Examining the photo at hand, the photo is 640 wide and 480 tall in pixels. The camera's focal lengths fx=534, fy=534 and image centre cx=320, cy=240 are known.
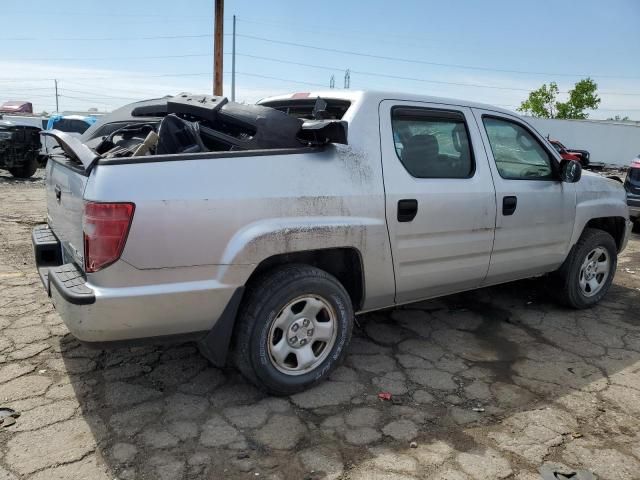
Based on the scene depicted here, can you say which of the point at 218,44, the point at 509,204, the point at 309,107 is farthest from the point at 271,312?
the point at 218,44

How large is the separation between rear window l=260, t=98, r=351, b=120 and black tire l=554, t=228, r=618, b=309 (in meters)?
2.56

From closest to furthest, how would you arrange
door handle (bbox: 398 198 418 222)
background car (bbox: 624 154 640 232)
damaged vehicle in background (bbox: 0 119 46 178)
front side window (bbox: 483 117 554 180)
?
1. door handle (bbox: 398 198 418 222)
2. front side window (bbox: 483 117 554 180)
3. background car (bbox: 624 154 640 232)
4. damaged vehicle in background (bbox: 0 119 46 178)

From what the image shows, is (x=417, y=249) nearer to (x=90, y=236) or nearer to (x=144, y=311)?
(x=144, y=311)

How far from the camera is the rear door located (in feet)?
11.0

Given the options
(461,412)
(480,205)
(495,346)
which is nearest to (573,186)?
(480,205)

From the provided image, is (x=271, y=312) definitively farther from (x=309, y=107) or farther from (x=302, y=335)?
(x=309, y=107)

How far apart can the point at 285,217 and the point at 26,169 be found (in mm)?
12748

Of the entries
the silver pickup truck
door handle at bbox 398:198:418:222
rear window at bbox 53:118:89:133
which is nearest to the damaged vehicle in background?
rear window at bbox 53:118:89:133

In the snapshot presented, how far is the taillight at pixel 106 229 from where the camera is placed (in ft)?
8.14

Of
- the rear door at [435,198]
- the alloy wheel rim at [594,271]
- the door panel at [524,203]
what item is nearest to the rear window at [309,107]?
the rear door at [435,198]

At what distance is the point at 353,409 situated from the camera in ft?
9.99

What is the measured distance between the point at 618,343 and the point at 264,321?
9.80 feet

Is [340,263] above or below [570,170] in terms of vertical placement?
below

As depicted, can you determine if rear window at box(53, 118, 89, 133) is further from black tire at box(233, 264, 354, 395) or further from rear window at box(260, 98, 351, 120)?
black tire at box(233, 264, 354, 395)
